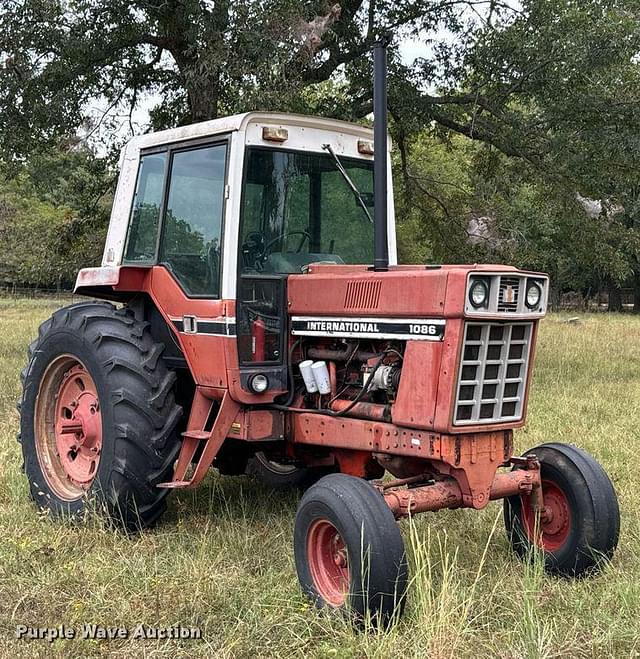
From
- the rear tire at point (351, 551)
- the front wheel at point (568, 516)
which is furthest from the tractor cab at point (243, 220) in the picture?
the front wheel at point (568, 516)

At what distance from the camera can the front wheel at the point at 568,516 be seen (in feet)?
14.5

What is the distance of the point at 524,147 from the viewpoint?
12391 millimetres

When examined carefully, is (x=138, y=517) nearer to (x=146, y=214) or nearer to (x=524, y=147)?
(x=146, y=214)

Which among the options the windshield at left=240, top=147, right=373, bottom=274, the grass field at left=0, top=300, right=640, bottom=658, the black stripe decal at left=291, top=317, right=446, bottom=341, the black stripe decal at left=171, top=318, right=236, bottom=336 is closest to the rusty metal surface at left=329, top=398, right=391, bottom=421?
the black stripe decal at left=291, top=317, right=446, bottom=341

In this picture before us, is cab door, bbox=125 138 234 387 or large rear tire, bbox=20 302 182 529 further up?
cab door, bbox=125 138 234 387

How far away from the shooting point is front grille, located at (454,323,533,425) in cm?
413

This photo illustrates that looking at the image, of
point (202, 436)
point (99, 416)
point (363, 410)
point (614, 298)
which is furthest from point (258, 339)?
point (614, 298)

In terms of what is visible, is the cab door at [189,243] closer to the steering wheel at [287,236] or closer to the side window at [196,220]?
the side window at [196,220]

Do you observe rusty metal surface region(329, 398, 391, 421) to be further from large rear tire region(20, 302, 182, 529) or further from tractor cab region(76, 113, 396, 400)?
large rear tire region(20, 302, 182, 529)

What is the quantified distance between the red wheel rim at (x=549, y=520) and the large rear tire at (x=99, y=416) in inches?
80.5

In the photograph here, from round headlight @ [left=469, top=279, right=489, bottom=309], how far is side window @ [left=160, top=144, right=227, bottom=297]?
4.99ft

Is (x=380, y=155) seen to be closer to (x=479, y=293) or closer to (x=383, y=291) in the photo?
(x=383, y=291)

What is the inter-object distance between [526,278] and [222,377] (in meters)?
1.76

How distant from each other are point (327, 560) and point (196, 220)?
215 cm
